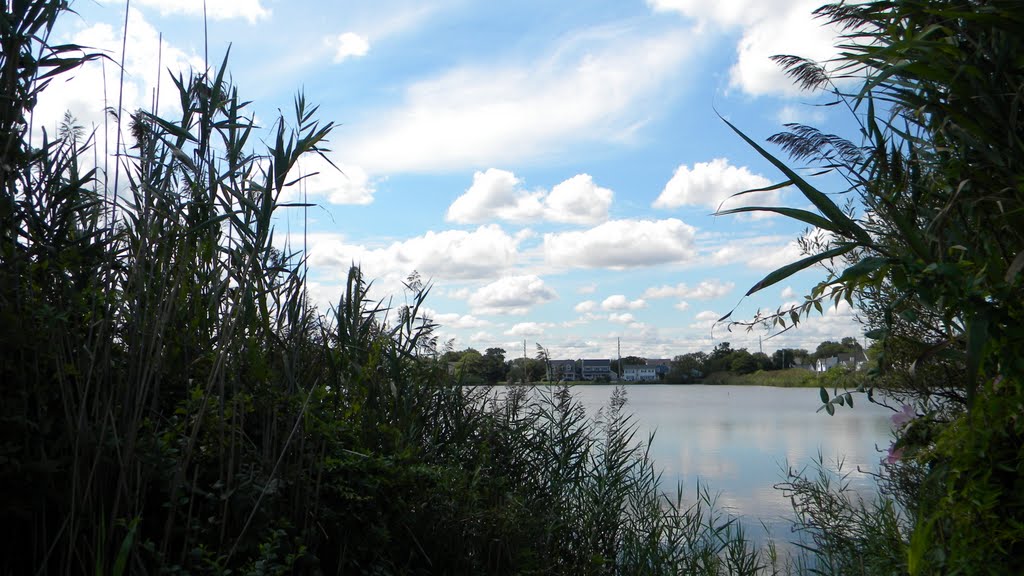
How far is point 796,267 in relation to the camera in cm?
179

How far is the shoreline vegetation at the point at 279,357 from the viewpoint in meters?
1.76

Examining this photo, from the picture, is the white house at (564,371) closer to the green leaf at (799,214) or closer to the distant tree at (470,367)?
the distant tree at (470,367)

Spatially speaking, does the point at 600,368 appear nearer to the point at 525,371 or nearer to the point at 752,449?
the point at 752,449

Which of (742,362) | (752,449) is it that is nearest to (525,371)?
(752,449)

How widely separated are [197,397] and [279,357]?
2.21ft

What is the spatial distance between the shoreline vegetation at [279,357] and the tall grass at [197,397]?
11mm

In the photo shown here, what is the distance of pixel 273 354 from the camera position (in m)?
3.12

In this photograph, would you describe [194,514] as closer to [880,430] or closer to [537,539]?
[537,539]

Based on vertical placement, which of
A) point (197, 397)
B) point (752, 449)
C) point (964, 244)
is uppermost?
point (964, 244)

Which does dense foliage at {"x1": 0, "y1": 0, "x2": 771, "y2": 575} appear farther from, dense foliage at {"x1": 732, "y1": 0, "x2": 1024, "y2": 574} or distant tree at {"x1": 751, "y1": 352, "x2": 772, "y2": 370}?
distant tree at {"x1": 751, "y1": 352, "x2": 772, "y2": 370}

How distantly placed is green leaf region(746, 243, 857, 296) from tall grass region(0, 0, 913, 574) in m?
1.64

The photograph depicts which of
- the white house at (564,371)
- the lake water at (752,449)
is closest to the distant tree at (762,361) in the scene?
the lake water at (752,449)

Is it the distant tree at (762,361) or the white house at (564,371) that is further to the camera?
the distant tree at (762,361)

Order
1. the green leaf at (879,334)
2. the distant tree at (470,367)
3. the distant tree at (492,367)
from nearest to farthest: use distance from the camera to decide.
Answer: the green leaf at (879,334) < the distant tree at (470,367) < the distant tree at (492,367)
